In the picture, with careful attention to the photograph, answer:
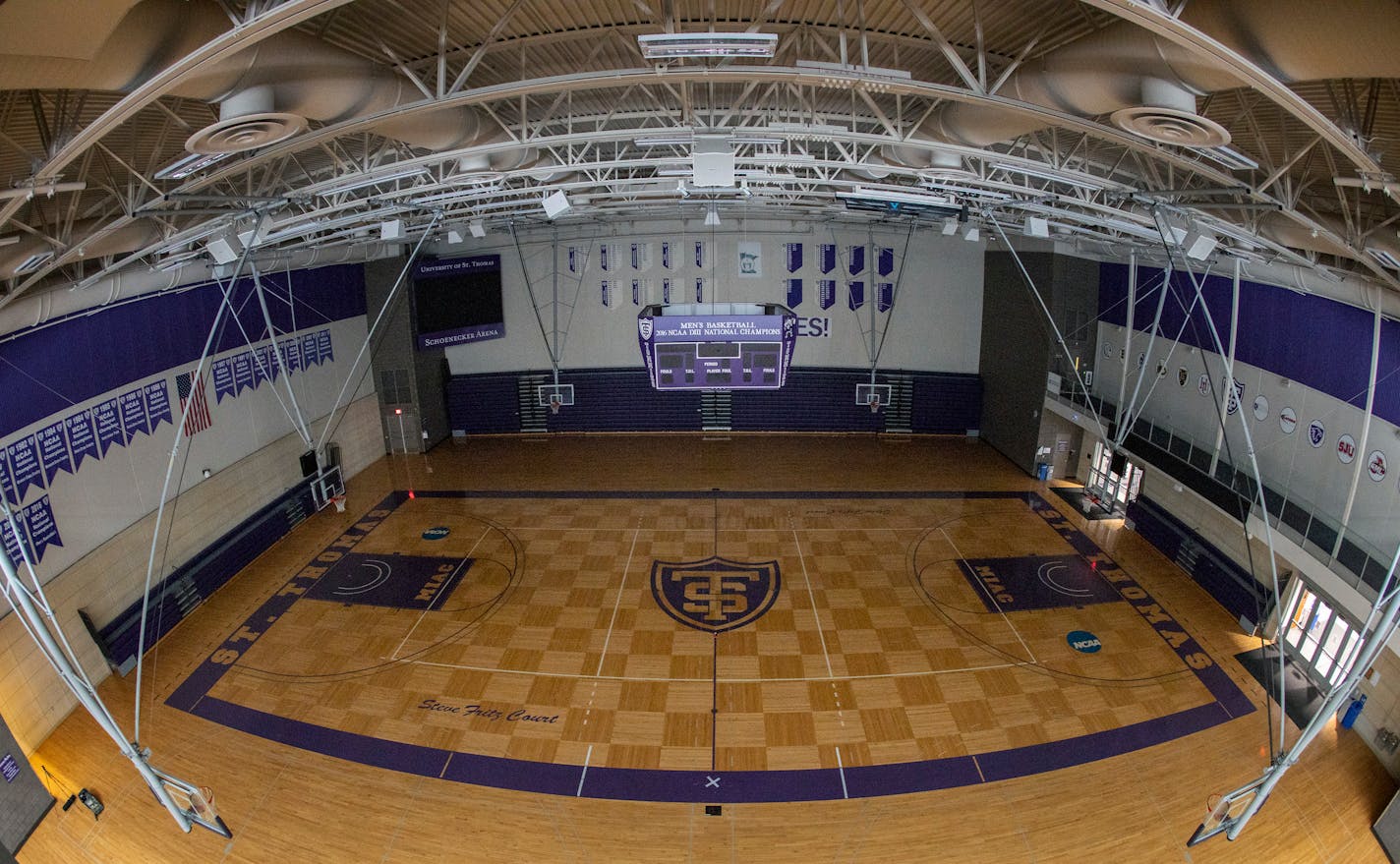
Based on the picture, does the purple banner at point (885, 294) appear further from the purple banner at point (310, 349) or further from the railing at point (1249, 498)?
the purple banner at point (310, 349)

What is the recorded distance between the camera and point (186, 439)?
50.5 ft

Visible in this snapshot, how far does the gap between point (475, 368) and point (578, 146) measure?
43.0 ft

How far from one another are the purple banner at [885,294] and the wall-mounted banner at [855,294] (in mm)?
484

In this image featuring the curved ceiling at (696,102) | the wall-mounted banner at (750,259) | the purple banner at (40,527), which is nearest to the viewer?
the curved ceiling at (696,102)

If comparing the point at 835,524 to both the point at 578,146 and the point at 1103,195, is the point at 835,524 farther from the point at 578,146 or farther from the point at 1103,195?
the point at 578,146

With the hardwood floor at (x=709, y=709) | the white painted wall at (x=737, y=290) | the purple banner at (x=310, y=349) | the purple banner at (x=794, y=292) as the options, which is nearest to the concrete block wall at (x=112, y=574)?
the hardwood floor at (x=709, y=709)

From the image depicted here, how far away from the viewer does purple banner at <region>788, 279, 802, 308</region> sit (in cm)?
2416

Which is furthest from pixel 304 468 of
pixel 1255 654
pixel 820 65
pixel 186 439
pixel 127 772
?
pixel 1255 654

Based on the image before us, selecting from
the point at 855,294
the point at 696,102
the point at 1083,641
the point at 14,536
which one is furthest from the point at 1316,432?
the point at 14,536

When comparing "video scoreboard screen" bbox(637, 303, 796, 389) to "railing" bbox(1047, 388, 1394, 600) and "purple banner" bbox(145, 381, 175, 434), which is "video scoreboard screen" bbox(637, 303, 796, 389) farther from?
"purple banner" bbox(145, 381, 175, 434)

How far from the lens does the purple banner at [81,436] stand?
12.6 m

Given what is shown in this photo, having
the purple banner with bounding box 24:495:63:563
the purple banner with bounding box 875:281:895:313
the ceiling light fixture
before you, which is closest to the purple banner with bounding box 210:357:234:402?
the purple banner with bounding box 24:495:63:563

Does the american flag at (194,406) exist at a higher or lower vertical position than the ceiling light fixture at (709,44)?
lower

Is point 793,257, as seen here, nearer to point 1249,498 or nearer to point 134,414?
point 1249,498
